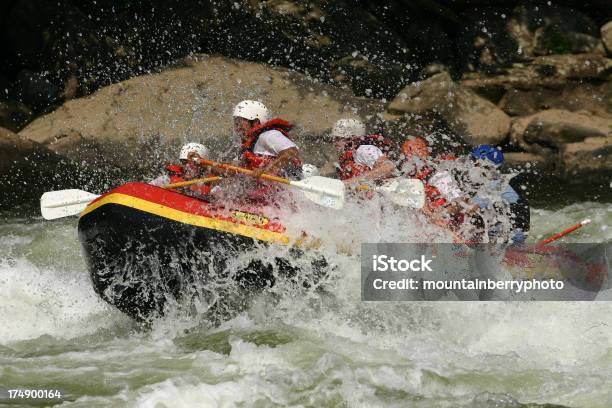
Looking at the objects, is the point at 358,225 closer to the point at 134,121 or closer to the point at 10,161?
the point at 10,161

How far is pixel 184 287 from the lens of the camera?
6.20m

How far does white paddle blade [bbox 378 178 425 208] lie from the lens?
6.48 m

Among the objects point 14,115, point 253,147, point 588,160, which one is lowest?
point 253,147

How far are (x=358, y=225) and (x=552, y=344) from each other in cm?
162

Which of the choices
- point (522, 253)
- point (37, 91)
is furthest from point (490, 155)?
point (37, 91)

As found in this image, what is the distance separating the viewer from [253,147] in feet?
22.1

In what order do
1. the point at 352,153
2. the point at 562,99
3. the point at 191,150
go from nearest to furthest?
the point at 191,150, the point at 352,153, the point at 562,99

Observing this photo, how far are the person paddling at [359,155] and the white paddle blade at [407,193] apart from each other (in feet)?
0.99

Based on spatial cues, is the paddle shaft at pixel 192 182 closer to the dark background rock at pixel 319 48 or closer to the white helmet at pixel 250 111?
the white helmet at pixel 250 111

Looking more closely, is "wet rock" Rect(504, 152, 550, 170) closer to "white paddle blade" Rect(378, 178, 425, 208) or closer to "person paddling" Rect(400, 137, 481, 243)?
"person paddling" Rect(400, 137, 481, 243)

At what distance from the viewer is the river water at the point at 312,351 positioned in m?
5.02

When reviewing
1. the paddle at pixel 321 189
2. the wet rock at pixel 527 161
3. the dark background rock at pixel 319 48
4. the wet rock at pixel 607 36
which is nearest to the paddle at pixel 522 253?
the paddle at pixel 321 189

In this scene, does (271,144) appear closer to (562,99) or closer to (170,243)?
(170,243)

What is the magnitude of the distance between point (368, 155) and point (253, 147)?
1.00 m
